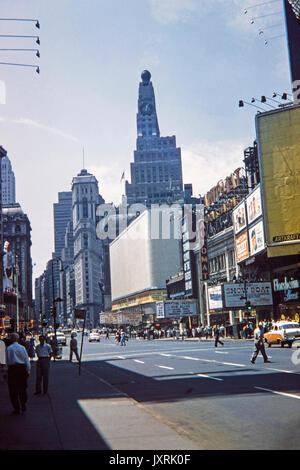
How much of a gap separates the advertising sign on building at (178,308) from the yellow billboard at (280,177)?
147 ft

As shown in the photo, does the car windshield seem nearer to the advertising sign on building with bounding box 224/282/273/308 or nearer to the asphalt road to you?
the asphalt road

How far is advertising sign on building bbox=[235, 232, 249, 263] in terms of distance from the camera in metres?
71.0

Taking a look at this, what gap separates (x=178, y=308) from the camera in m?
104

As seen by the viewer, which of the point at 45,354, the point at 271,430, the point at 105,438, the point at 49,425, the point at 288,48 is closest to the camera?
the point at 105,438

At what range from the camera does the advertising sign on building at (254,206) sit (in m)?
64.0

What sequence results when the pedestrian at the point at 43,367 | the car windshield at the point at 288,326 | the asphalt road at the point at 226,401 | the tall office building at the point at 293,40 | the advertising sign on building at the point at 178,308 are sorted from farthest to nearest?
the tall office building at the point at 293,40
the advertising sign on building at the point at 178,308
the car windshield at the point at 288,326
the pedestrian at the point at 43,367
the asphalt road at the point at 226,401

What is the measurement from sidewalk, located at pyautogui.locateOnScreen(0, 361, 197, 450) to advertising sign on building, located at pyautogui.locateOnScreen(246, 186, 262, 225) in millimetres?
49710

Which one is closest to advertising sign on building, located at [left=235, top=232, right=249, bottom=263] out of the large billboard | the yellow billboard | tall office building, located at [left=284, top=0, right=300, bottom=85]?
the yellow billboard

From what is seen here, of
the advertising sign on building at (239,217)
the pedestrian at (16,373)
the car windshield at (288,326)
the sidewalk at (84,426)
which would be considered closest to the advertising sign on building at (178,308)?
the advertising sign on building at (239,217)

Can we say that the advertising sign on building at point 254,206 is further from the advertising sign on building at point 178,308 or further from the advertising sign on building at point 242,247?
the advertising sign on building at point 178,308
